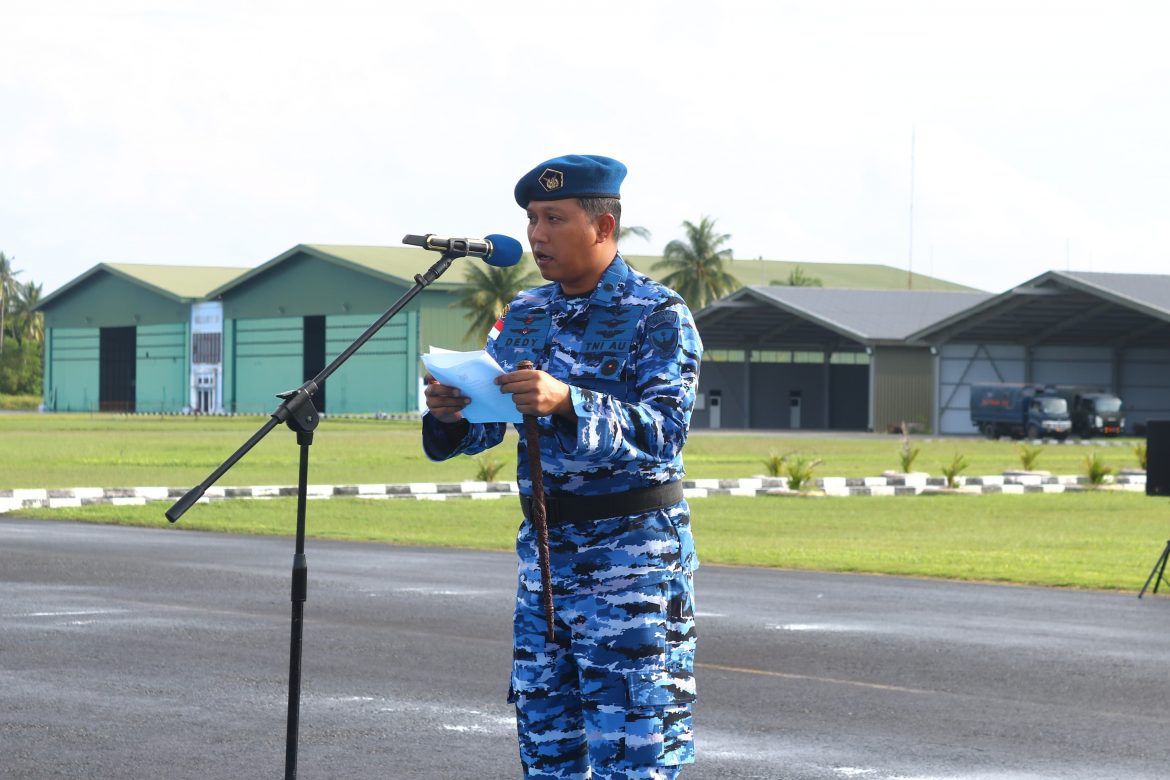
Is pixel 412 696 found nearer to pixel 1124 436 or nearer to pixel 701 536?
pixel 701 536

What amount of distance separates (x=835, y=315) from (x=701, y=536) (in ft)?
170

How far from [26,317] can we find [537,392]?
14993 centimetres

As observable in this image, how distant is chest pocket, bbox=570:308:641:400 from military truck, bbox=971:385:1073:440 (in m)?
59.0

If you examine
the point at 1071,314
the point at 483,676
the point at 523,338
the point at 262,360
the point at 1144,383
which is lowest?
the point at 483,676

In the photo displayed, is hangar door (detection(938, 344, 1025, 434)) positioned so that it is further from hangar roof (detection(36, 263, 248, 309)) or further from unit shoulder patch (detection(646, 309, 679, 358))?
unit shoulder patch (detection(646, 309, 679, 358))

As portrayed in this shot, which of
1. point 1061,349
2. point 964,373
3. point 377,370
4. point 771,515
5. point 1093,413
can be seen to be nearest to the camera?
point 771,515

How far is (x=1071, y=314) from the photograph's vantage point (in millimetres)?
66625

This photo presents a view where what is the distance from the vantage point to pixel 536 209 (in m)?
4.40

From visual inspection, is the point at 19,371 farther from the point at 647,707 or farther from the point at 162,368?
the point at 647,707

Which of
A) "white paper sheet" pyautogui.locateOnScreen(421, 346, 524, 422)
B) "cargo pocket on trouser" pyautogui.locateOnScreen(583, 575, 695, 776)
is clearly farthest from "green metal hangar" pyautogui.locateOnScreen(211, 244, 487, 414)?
"white paper sheet" pyautogui.locateOnScreen(421, 346, 524, 422)

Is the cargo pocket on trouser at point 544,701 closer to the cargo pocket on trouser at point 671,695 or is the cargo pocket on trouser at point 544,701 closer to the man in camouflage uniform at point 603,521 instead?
the man in camouflage uniform at point 603,521

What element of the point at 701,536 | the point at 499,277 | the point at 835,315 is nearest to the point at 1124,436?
the point at 835,315

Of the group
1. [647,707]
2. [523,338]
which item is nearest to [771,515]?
[523,338]

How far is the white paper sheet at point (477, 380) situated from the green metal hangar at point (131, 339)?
313 ft
